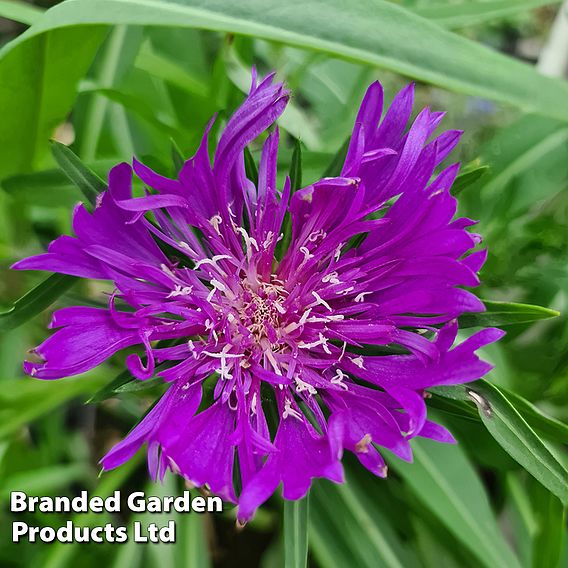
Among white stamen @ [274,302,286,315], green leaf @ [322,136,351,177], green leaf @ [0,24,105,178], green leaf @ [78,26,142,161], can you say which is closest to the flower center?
white stamen @ [274,302,286,315]

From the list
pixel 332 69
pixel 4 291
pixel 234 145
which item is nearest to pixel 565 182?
pixel 332 69

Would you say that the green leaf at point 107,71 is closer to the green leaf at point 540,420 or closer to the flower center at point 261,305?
the flower center at point 261,305

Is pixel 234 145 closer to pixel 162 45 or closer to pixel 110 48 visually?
pixel 110 48

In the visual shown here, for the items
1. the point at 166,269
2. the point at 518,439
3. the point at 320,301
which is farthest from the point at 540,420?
the point at 166,269

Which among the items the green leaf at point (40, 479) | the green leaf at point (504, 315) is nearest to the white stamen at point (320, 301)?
the green leaf at point (504, 315)

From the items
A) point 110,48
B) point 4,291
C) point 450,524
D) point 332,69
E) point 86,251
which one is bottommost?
point 450,524
